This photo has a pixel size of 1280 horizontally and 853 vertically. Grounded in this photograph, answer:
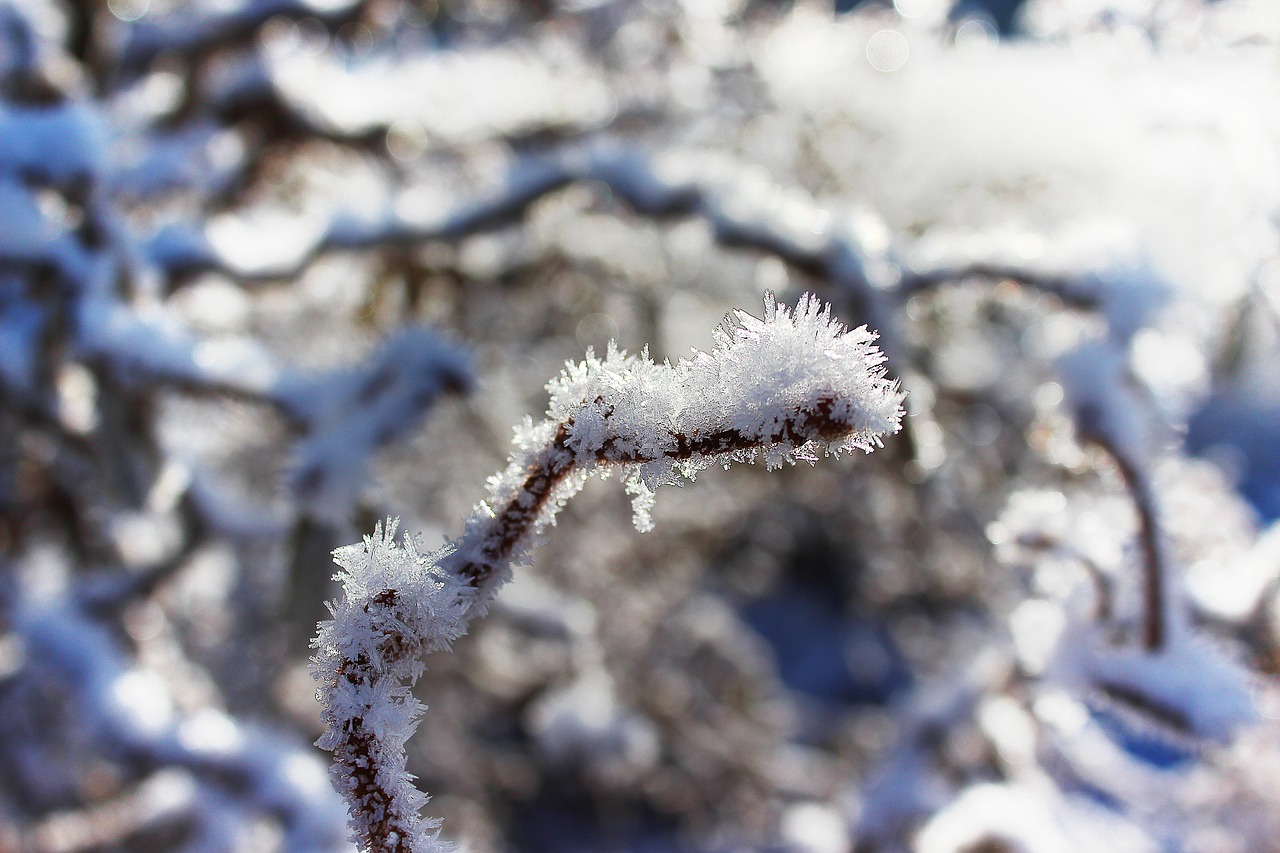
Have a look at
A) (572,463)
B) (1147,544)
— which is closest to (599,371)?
(572,463)

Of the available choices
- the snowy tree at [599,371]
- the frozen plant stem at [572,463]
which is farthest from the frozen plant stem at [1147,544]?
the frozen plant stem at [572,463]

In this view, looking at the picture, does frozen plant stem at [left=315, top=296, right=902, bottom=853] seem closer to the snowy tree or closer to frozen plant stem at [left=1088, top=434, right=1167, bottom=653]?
the snowy tree

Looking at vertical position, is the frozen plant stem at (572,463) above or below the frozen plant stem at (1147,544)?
below

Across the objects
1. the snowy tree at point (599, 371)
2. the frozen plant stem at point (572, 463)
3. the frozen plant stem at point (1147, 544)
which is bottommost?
the frozen plant stem at point (572, 463)

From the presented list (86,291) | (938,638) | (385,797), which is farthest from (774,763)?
(385,797)

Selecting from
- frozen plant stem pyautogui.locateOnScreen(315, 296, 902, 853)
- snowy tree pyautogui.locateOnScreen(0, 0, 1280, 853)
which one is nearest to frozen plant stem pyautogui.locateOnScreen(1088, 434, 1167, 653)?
snowy tree pyautogui.locateOnScreen(0, 0, 1280, 853)

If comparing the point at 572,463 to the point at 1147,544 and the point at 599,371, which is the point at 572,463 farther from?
the point at 1147,544

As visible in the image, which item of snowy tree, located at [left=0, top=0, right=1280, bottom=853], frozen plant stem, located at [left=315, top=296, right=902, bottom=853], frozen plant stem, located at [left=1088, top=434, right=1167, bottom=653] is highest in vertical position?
snowy tree, located at [left=0, top=0, right=1280, bottom=853]

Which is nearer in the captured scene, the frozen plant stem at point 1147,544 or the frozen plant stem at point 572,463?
the frozen plant stem at point 572,463

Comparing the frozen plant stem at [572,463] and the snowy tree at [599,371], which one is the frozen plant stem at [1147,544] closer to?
the snowy tree at [599,371]

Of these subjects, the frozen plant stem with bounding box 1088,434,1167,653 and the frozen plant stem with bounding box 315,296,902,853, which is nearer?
the frozen plant stem with bounding box 315,296,902,853
